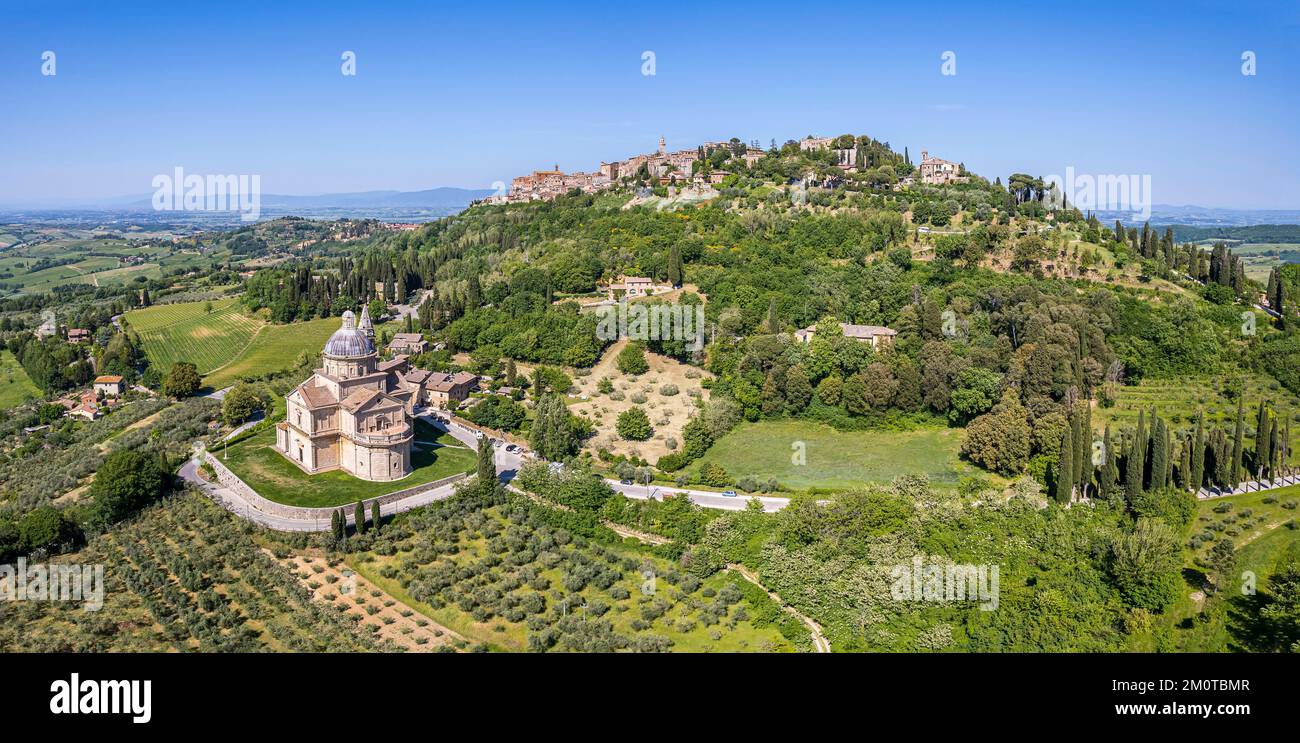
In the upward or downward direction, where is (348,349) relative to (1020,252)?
downward

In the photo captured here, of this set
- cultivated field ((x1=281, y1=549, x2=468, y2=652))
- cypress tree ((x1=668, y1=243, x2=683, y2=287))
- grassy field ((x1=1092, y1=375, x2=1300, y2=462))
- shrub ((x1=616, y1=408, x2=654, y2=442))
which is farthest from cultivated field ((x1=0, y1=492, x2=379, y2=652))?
grassy field ((x1=1092, y1=375, x2=1300, y2=462))

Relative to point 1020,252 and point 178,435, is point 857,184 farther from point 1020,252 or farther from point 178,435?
point 178,435

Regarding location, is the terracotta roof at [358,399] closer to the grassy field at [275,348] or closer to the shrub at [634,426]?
the shrub at [634,426]

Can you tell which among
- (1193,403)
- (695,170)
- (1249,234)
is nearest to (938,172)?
(695,170)

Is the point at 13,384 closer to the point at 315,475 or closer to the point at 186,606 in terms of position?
the point at 315,475

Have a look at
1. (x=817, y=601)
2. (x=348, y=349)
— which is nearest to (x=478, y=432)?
(x=348, y=349)

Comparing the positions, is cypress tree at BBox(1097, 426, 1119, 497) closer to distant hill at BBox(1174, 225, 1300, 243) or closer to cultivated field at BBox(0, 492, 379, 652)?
cultivated field at BBox(0, 492, 379, 652)
